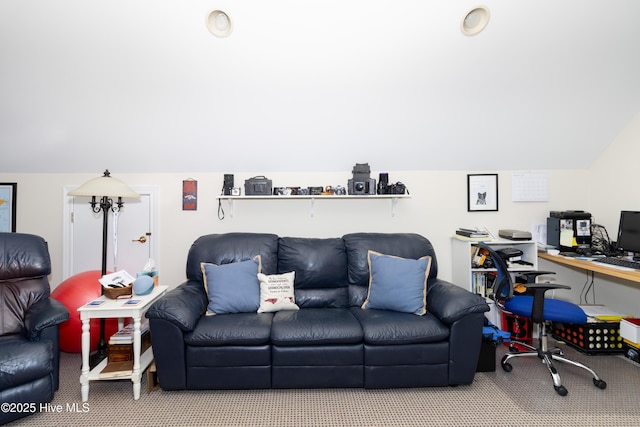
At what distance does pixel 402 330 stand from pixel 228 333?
47.0 inches

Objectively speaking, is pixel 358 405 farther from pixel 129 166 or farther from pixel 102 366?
pixel 129 166

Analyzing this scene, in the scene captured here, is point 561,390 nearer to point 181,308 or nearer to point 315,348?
point 315,348

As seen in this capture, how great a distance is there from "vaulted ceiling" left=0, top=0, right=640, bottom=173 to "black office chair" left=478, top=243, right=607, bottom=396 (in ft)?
4.50

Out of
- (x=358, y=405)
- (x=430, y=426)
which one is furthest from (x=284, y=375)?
(x=430, y=426)

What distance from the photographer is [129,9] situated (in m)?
2.20

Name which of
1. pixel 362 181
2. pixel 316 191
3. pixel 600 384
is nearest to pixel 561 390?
pixel 600 384

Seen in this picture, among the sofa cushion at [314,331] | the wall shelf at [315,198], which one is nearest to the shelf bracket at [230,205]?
the wall shelf at [315,198]

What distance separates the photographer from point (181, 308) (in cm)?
222

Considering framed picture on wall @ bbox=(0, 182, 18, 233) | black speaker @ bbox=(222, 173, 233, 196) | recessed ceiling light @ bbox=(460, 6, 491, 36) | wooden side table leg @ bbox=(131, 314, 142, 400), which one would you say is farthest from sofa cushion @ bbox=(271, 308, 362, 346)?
framed picture on wall @ bbox=(0, 182, 18, 233)

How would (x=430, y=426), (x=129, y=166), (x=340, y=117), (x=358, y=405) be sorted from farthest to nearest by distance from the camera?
(x=129, y=166) < (x=340, y=117) < (x=358, y=405) < (x=430, y=426)

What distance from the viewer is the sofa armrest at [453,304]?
7.39 feet

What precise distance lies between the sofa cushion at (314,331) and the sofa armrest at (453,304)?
616 millimetres

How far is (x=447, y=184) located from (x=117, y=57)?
3208mm

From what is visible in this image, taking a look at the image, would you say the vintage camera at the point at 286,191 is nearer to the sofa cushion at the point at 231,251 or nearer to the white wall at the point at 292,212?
the white wall at the point at 292,212
